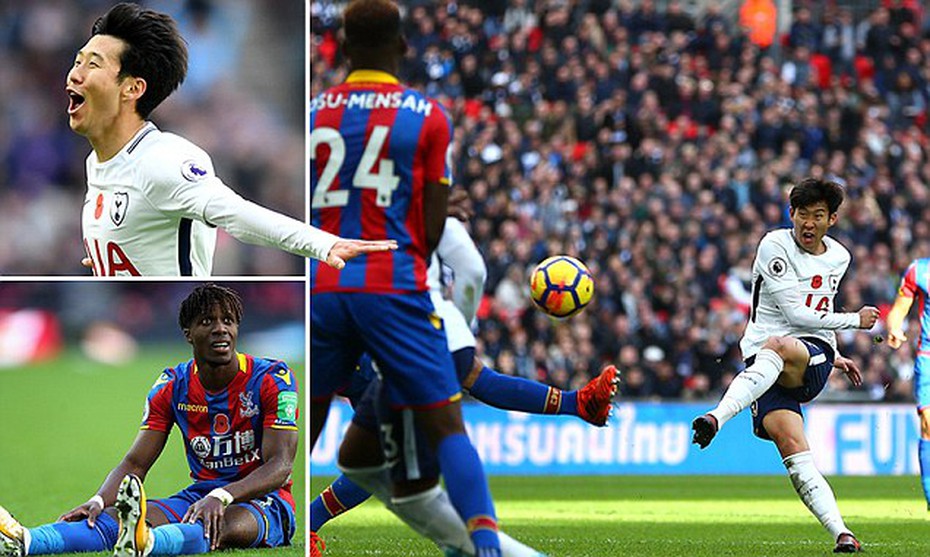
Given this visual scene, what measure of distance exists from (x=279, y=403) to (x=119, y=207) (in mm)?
1635

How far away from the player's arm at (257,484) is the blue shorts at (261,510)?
8 cm

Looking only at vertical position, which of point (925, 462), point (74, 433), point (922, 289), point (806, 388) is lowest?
point (74, 433)

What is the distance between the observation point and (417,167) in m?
5.59

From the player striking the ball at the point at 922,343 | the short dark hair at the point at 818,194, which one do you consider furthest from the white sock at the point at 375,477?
the player striking the ball at the point at 922,343

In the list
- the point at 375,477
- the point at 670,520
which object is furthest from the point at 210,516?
the point at 670,520

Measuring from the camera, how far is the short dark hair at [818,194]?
8.52 m

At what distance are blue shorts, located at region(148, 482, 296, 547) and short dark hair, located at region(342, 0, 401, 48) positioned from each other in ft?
8.20

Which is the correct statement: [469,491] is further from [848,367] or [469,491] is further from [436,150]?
[848,367]

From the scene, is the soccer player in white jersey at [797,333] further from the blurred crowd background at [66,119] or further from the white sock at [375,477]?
the blurred crowd background at [66,119]

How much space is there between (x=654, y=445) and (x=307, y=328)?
13.3 meters

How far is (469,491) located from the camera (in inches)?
216

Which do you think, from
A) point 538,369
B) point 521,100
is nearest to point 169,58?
point 538,369

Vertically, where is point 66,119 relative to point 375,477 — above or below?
above

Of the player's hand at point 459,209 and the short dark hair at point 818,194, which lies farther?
the short dark hair at point 818,194
